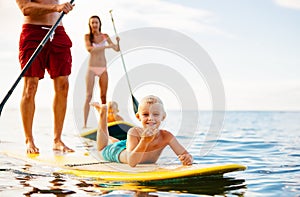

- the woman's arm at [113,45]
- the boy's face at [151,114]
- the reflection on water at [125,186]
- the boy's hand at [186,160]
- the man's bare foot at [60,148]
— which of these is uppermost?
the woman's arm at [113,45]

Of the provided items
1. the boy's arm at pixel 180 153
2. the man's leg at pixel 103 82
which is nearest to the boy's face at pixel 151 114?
the boy's arm at pixel 180 153

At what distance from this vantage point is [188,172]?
3.62 meters

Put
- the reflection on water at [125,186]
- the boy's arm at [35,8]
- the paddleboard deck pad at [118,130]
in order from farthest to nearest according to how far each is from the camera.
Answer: the paddleboard deck pad at [118,130]
the boy's arm at [35,8]
the reflection on water at [125,186]

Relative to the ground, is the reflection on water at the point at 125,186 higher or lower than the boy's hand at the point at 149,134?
lower

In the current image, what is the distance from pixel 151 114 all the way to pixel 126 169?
1.88 ft

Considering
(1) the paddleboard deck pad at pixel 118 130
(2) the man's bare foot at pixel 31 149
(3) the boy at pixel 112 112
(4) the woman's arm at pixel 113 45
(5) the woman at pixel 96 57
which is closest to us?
(2) the man's bare foot at pixel 31 149

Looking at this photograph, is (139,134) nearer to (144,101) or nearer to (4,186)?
(144,101)

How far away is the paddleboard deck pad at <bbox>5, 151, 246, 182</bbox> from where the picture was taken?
3623 mm

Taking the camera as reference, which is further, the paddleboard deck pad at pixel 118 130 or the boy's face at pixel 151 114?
the paddleboard deck pad at pixel 118 130

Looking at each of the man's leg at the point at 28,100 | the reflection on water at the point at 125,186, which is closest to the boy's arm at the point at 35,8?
the man's leg at the point at 28,100

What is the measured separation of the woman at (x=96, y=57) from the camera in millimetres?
7879

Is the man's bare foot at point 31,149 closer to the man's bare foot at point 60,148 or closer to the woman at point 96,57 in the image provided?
the man's bare foot at point 60,148

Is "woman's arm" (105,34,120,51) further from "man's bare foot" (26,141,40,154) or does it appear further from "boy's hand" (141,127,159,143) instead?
"boy's hand" (141,127,159,143)

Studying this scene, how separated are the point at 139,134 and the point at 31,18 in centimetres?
199
